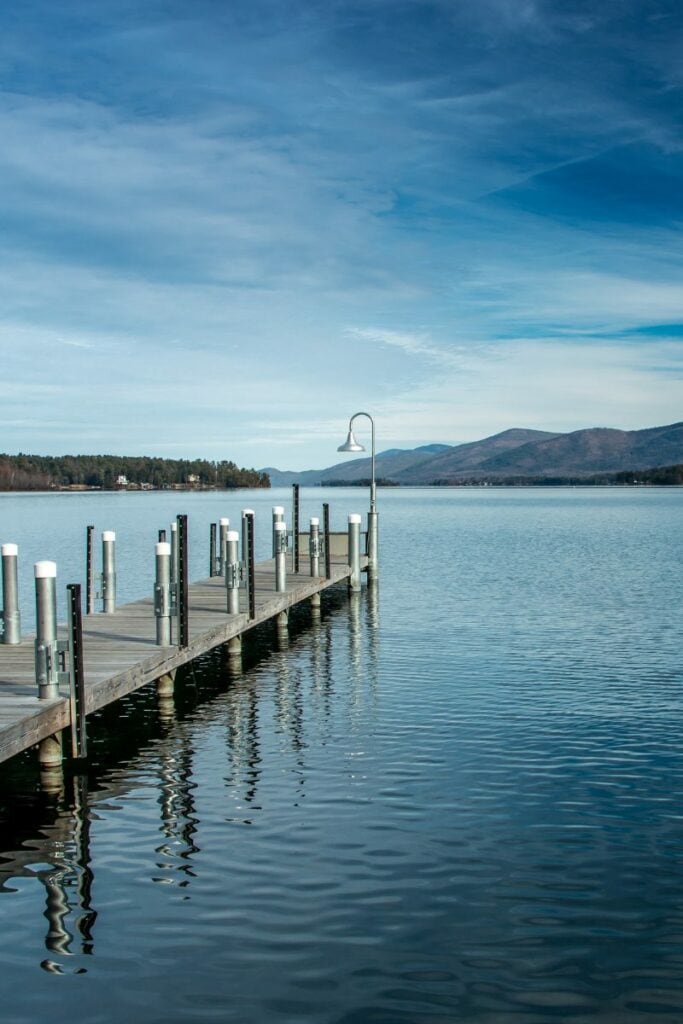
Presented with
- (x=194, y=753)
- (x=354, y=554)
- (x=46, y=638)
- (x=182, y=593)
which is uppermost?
(x=182, y=593)

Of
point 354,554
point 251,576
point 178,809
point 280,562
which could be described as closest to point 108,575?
point 251,576

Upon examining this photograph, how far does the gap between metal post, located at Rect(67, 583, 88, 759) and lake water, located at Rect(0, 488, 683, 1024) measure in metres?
0.46

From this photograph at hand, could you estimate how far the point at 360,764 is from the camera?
13.3 m

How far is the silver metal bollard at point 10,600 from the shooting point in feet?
55.1

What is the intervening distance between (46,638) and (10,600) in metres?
4.94

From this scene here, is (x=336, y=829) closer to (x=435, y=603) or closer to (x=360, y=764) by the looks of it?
(x=360, y=764)

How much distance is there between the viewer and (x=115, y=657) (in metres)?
15.4

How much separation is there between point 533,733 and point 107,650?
21.0 feet

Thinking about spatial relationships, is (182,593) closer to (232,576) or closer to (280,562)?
(232,576)

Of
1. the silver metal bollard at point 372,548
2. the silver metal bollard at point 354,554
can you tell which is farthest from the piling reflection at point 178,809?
the silver metal bollard at point 372,548

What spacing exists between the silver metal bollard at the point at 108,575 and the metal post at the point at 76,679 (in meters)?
8.52

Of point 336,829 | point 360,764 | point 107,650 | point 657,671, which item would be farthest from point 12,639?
point 657,671

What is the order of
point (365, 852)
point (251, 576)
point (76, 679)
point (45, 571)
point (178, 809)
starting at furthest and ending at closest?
point (251, 576)
point (45, 571)
point (76, 679)
point (178, 809)
point (365, 852)

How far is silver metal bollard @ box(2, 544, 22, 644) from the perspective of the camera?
55.1ft
